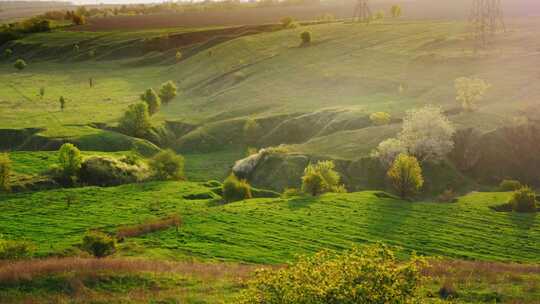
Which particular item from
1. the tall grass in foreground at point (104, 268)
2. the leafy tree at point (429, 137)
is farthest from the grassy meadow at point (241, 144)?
the leafy tree at point (429, 137)

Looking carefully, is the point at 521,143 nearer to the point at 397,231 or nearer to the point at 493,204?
the point at 493,204

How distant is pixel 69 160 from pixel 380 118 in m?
43.8

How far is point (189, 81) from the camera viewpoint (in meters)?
140

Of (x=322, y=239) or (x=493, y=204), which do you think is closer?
(x=322, y=239)

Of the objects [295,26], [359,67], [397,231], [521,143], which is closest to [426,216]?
[397,231]

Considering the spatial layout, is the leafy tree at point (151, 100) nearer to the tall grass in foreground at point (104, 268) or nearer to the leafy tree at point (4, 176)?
the leafy tree at point (4, 176)

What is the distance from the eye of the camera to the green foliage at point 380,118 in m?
88.1

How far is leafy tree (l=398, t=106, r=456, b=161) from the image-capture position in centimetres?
7462

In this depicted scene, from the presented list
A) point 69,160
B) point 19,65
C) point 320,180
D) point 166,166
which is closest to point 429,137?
point 320,180

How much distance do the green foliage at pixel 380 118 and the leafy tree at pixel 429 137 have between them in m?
11.9

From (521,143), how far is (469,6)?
132 metres

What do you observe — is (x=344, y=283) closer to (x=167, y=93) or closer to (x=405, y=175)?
(x=405, y=175)

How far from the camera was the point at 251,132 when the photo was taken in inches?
3900

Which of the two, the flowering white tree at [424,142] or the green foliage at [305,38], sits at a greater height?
the green foliage at [305,38]
